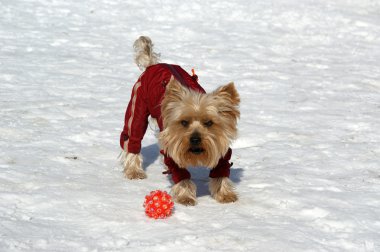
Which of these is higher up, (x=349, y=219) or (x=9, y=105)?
(x=349, y=219)

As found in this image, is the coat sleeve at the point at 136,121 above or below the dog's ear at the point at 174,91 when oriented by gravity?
below

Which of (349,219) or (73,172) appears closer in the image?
(349,219)

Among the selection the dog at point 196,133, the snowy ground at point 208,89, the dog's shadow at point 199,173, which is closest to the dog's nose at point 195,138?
the dog at point 196,133

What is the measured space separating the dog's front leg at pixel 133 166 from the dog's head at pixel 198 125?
0.90 metres

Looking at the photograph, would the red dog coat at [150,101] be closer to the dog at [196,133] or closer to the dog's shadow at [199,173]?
the dog at [196,133]

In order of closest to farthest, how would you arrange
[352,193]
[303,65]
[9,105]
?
[352,193]
[9,105]
[303,65]

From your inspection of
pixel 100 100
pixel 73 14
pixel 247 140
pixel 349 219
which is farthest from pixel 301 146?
pixel 73 14

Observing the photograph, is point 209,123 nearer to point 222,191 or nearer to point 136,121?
point 222,191

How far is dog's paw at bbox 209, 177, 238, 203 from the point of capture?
5.22 m

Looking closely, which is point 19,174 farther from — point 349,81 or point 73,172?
point 349,81

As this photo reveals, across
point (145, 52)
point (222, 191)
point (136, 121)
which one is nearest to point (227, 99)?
point (222, 191)

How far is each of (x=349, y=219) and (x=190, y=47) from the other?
7892mm

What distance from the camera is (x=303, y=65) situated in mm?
11086

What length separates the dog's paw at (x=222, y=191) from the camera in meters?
5.22
